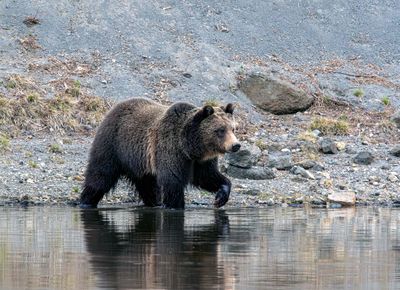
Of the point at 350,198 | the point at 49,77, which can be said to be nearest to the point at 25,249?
the point at 350,198

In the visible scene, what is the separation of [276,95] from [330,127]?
2426 mm

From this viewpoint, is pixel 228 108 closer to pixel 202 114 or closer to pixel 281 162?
pixel 202 114

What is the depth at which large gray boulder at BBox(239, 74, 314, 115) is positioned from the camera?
26125 mm

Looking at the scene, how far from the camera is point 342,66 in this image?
30.6 m

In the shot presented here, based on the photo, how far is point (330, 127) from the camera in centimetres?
2417

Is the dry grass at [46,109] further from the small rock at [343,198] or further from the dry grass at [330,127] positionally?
the small rock at [343,198]

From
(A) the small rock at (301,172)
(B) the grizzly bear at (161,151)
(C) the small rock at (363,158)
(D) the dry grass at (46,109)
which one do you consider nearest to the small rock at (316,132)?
(C) the small rock at (363,158)

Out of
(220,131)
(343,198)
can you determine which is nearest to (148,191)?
(220,131)

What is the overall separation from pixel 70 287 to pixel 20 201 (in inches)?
342

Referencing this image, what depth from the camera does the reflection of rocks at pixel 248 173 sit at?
65.0 ft

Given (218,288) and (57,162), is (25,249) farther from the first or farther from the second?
(57,162)

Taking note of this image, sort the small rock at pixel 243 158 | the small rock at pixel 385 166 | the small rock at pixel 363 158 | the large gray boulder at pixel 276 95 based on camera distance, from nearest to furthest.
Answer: the small rock at pixel 243 158 → the small rock at pixel 385 166 → the small rock at pixel 363 158 → the large gray boulder at pixel 276 95

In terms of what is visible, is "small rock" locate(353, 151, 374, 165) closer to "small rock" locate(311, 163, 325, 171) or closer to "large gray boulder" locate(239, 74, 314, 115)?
"small rock" locate(311, 163, 325, 171)

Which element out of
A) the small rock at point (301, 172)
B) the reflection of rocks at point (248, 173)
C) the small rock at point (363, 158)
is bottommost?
the small rock at point (363, 158)
